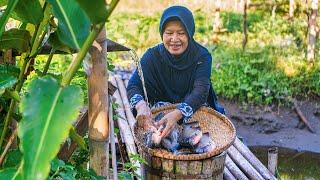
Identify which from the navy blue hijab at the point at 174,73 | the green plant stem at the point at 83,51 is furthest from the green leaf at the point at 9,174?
the navy blue hijab at the point at 174,73

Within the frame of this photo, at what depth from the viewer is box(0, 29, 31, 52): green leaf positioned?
62.5 inches

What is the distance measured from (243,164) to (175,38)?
1.11 m

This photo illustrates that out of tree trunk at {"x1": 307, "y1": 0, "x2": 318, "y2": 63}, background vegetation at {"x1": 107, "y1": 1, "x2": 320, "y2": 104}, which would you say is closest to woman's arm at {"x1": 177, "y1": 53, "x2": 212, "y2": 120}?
background vegetation at {"x1": 107, "y1": 1, "x2": 320, "y2": 104}

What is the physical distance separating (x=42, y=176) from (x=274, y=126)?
573cm

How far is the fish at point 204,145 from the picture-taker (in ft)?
10.1

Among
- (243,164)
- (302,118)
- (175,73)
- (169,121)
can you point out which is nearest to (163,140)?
(169,121)

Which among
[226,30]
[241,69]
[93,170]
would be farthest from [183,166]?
[226,30]

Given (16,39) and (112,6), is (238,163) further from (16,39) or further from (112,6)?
(112,6)

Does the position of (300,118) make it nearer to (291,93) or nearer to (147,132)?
(291,93)

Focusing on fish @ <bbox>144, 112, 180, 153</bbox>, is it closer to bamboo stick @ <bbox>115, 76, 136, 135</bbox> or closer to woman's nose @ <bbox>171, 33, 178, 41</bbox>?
woman's nose @ <bbox>171, 33, 178, 41</bbox>

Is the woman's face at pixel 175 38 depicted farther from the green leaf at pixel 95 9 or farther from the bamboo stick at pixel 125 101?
the green leaf at pixel 95 9

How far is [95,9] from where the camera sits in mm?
1135

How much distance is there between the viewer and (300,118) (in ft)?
21.6

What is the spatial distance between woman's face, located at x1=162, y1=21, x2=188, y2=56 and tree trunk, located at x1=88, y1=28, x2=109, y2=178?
1542mm
